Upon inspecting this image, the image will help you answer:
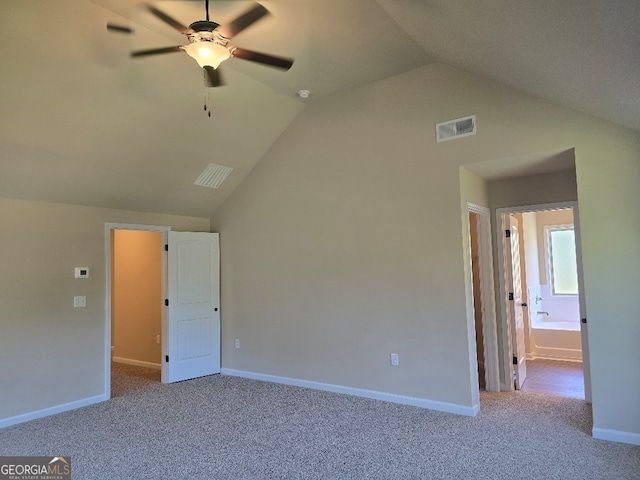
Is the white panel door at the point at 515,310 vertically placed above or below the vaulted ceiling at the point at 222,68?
below

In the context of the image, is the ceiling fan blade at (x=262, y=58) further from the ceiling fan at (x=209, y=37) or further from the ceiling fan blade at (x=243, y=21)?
the ceiling fan blade at (x=243, y=21)

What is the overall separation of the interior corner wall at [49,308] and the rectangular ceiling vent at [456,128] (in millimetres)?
3922

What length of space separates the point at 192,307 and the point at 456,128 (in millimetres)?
4071

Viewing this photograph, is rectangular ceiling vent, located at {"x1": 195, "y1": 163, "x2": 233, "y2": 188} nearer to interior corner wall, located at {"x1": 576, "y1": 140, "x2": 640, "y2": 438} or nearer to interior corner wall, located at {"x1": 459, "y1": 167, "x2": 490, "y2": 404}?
interior corner wall, located at {"x1": 459, "y1": 167, "x2": 490, "y2": 404}

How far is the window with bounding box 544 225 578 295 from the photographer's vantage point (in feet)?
25.1

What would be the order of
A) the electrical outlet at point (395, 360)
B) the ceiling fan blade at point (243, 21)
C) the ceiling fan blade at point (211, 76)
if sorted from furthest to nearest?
the electrical outlet at point (395, 360) < the ceiling fan blade at point (211, 76) < the ceiling fan blade at point (243, 21)

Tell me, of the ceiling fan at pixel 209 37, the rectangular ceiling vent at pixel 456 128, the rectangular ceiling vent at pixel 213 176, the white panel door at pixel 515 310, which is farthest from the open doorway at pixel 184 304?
the white panel door at pixel 515 310

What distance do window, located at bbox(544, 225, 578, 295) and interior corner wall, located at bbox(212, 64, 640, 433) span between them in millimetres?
3619

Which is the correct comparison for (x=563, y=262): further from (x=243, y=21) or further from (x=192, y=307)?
(x=243, y=21)

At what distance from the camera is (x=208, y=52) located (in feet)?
8.57

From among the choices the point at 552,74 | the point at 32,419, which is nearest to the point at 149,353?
the point at 32,419

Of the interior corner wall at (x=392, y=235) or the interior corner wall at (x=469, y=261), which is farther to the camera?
the interior corner wall at (x=469, y=261)

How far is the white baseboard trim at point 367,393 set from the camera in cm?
411

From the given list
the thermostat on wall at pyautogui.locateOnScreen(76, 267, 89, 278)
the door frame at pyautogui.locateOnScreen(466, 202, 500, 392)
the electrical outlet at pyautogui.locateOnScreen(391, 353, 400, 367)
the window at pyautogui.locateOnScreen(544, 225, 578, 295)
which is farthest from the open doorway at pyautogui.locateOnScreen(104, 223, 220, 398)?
the window at pyautogui.locateOnScreen(544, 225, 578, 295)
